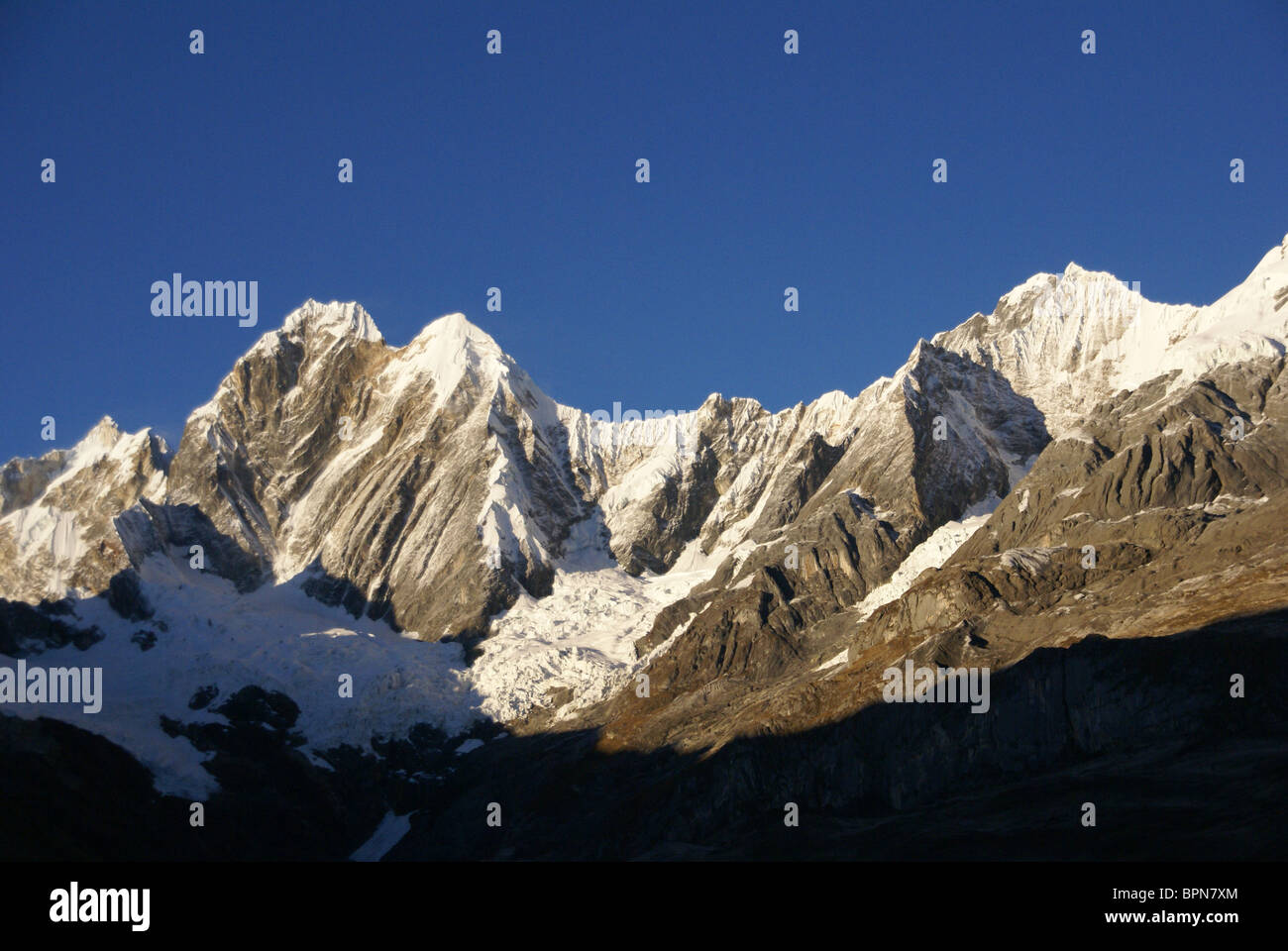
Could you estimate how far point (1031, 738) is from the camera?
5615 inches

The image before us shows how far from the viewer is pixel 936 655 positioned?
163m
